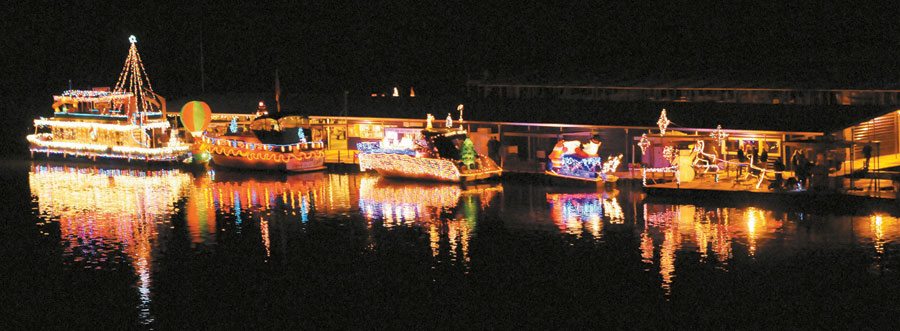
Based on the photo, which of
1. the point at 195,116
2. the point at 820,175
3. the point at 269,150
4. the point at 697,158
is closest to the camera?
the point at 820,175

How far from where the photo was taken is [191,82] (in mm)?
89188

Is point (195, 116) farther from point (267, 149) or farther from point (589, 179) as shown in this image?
point (589, 179)

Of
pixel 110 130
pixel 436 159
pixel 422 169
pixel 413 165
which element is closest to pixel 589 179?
pixel 436 159

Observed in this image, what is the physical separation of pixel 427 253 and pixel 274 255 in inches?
171

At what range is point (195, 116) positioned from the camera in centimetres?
5716

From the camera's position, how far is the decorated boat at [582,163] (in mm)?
43656

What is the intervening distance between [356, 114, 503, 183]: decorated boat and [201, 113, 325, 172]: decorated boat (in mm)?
4013

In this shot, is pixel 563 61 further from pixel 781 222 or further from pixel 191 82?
pixel 191 82

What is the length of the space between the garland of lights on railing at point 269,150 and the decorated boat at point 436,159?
3.91 meters

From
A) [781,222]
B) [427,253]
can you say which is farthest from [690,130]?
[427,253]

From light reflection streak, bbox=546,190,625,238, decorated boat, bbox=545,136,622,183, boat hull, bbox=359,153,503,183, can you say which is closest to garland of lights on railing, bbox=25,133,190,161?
boat hull, bbox=359,153,503,183

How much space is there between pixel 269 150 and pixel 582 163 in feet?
48.8

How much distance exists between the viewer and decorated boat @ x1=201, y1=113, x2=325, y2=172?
51156mm

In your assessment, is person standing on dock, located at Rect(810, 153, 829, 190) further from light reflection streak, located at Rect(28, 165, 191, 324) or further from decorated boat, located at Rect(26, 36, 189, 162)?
decorated boat, located at Rect(26, 36, 189, 162)
